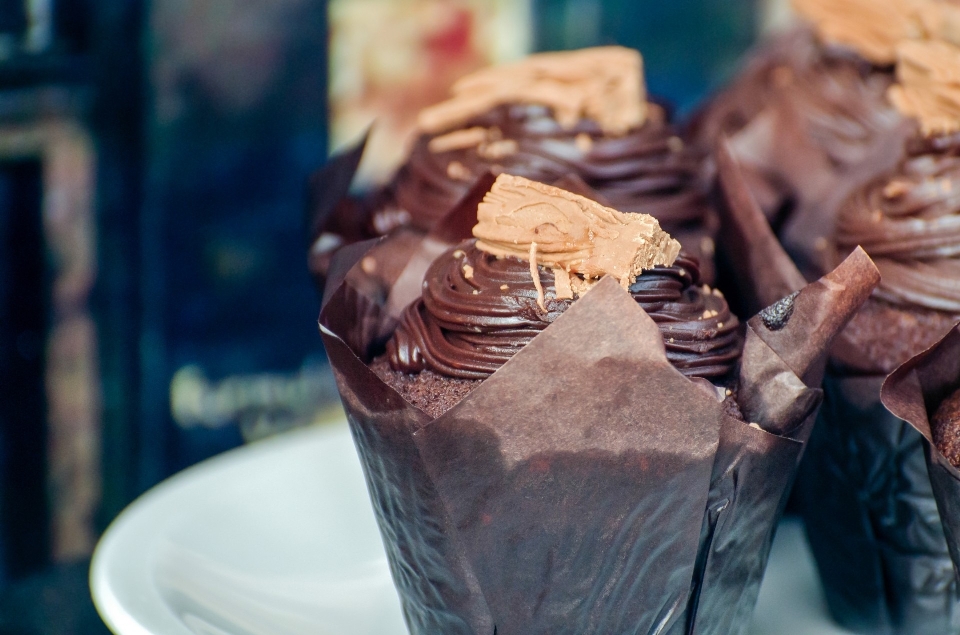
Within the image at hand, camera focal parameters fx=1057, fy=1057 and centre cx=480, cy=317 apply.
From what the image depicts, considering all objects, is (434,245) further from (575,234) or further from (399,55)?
(399,55)

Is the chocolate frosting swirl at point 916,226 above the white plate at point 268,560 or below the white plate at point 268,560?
above

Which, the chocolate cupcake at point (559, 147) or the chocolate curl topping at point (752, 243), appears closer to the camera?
the chocolate curl topping at point (752, 243)

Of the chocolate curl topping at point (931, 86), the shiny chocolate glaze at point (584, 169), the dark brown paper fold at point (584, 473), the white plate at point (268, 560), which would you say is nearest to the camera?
the dark brown paper fold at point (584, 473)

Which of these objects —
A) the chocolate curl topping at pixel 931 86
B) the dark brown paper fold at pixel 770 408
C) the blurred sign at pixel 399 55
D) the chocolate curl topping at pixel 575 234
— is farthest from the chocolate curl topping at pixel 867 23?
the chocolate curl topping at pixel 575 234

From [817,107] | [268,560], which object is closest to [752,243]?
[817,107]

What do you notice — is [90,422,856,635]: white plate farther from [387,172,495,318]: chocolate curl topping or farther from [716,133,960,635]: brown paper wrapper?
[387,172,495,318]: chocolate curl topping

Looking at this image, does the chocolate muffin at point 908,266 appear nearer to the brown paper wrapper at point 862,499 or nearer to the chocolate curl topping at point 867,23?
the brown paper wrapper at point 862,499

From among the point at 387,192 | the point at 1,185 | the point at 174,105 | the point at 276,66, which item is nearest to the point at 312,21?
the point at 276,66

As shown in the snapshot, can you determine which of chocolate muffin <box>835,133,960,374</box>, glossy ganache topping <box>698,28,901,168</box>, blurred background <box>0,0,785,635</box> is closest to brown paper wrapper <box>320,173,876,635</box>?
chocolate muffin <box>835,133,960,374</box>
